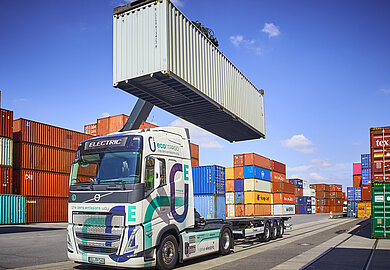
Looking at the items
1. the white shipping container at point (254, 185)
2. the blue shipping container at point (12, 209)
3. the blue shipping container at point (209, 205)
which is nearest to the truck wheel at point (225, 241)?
the blue shipping container at point (209, 205)

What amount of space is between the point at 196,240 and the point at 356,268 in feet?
14.6

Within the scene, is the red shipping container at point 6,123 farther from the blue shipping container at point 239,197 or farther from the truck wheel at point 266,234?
the blue shipping container at point 239,197

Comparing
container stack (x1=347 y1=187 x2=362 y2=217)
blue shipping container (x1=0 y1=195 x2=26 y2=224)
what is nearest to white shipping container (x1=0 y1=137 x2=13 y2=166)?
blue shipping container (x1=0 y1=195 x2=26 y2=224)

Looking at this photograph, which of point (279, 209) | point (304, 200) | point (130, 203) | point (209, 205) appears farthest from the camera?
point (304, 200)

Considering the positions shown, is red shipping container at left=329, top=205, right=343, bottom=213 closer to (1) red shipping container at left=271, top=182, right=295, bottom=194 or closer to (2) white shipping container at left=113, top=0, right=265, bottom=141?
(1) red shipping container at left=271, top=182, right=295, bottom=194

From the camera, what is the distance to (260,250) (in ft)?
42.9

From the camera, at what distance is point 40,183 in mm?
31562

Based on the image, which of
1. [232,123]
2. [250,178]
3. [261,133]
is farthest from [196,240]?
[250,178]

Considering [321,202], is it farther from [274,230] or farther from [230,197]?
[274,230]

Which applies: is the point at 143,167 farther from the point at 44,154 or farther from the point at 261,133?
the point at 44,154

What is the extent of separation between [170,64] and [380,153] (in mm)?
12118

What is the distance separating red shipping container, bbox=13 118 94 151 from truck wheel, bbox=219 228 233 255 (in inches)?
973

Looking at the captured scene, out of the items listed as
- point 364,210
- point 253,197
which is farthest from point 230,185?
point 364,210

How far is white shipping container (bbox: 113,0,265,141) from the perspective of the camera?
10961mm
